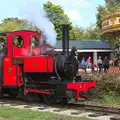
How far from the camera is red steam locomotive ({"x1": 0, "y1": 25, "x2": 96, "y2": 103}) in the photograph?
449 inches

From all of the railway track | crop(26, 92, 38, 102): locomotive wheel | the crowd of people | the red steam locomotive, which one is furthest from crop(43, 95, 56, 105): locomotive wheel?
Answer: the crowd of people

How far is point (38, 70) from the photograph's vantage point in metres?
11.8

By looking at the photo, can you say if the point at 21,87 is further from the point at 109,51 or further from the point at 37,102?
the point at 109,51

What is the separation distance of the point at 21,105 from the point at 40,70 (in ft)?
4.89

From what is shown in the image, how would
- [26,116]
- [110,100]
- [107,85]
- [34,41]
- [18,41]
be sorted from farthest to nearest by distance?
1. [34,41]
2. [18,41]
3. [107,85]
4. [110,100]
5. [26,116]

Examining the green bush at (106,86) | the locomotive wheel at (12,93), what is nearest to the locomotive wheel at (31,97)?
the locomotive wheel at (12,93)

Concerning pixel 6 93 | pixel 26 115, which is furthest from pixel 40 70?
pixel 6 93

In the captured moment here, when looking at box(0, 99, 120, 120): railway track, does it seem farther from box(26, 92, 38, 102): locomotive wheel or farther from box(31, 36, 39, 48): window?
box(31, 36, 39, 48): window

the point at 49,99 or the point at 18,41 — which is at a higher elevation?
the point at 18,41

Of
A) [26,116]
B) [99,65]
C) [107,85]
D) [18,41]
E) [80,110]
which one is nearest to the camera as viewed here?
[26,116]

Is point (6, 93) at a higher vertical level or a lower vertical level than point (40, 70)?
lower

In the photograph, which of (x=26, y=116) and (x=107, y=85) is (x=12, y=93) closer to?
(x=107, y=85)

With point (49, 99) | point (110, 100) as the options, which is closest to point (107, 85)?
point (110, 100)

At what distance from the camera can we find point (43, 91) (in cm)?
1180
